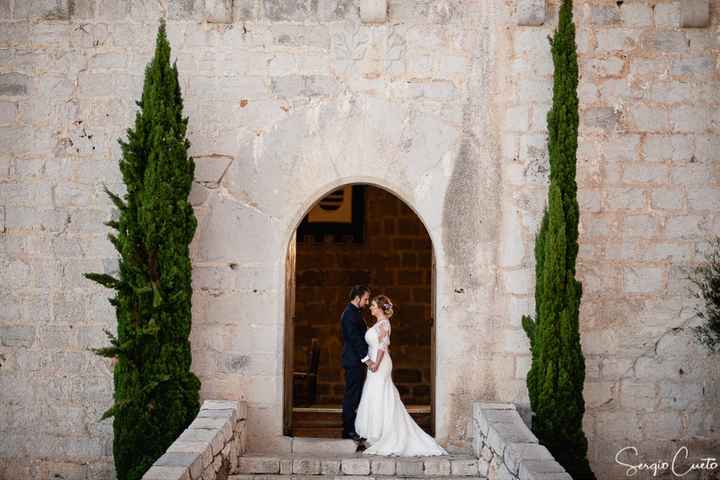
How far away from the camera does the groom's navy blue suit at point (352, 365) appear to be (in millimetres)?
8086

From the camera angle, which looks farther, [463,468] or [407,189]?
[407,189]

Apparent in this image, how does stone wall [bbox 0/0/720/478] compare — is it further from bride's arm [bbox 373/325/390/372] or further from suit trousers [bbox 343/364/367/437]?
suit trousers [bbox 343/364/367/437]

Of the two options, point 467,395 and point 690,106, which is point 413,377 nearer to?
point 467,395

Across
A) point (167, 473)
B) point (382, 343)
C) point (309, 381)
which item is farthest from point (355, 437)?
point (309, 381)

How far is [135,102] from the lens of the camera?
25.5ft

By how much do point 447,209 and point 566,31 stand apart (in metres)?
1.76

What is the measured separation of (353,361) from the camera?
8.17 meters

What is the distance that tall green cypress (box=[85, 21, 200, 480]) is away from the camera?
7.26 meters

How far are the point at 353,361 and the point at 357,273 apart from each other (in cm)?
458

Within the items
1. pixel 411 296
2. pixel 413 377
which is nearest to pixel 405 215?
pixel 411 296

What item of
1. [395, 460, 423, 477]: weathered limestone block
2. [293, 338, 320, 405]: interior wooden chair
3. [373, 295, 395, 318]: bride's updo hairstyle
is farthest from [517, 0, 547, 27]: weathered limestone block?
[293, 338, 320, 405]: interior wooden chair

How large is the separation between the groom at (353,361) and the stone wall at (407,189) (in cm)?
66

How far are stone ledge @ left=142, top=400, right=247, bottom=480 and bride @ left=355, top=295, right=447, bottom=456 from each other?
1.07m

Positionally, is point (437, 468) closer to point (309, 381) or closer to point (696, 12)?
point (309, 381)
